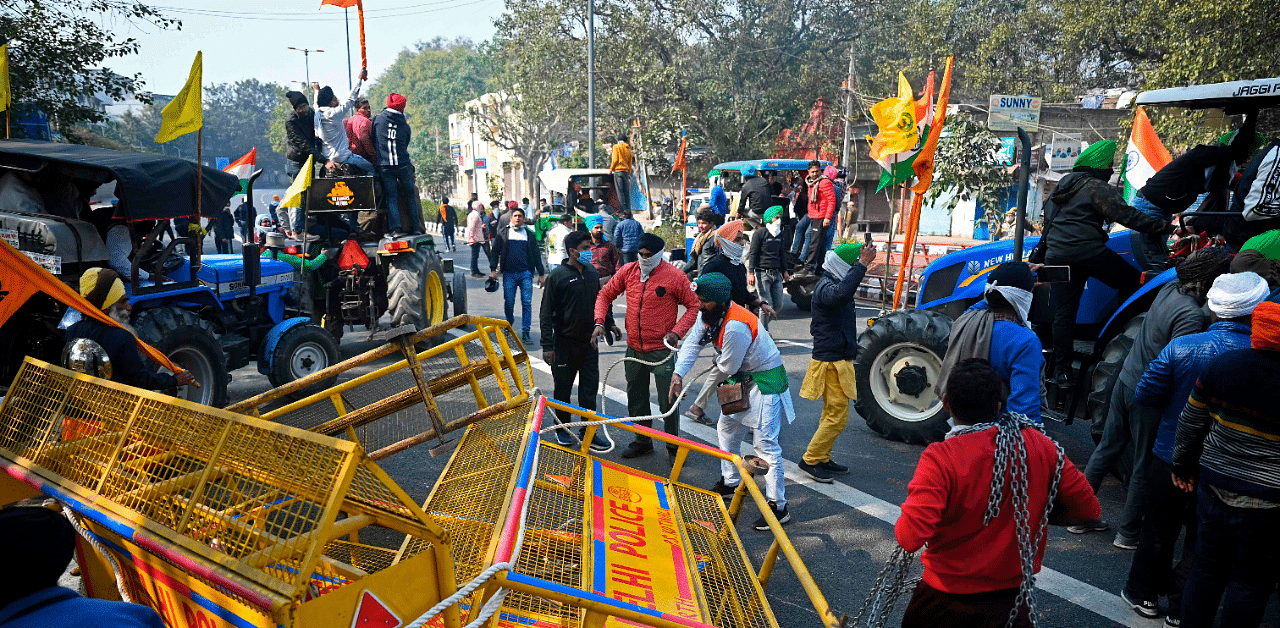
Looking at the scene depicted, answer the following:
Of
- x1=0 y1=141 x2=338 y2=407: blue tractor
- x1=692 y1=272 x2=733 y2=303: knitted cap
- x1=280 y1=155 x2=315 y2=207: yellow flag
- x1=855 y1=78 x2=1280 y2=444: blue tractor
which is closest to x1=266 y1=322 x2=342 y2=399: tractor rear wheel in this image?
x1=0 y1=141 x2=338 y2=407: blue tractor

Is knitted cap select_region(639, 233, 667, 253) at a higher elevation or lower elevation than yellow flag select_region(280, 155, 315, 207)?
lower

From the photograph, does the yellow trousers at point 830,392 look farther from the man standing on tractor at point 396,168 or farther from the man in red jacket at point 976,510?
the man standing on tractor at point 396,168

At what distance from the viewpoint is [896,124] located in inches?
342

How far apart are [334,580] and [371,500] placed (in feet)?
2.46

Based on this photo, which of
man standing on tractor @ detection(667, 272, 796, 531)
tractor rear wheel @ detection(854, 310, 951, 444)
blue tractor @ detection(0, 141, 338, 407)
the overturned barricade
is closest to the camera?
the overturned barricade

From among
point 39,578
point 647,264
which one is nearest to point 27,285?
point 39,578

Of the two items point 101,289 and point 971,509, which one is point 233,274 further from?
A: point 971,509

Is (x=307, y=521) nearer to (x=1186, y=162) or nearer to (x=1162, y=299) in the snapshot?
(x=1162, y=299)

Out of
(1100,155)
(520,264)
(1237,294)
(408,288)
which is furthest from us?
(520,264)

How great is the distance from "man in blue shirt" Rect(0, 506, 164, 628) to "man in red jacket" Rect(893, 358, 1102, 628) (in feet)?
7.27

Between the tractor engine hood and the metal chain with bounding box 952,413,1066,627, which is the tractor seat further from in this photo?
the metal chain with bounding box 952,413,1066,627

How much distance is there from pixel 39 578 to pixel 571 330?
4.51 meters

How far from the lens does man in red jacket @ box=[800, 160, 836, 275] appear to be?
→ 13.0 metres

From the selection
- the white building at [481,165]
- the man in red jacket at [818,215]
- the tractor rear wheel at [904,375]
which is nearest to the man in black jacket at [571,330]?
the tractor rear wheel at [904,375]
